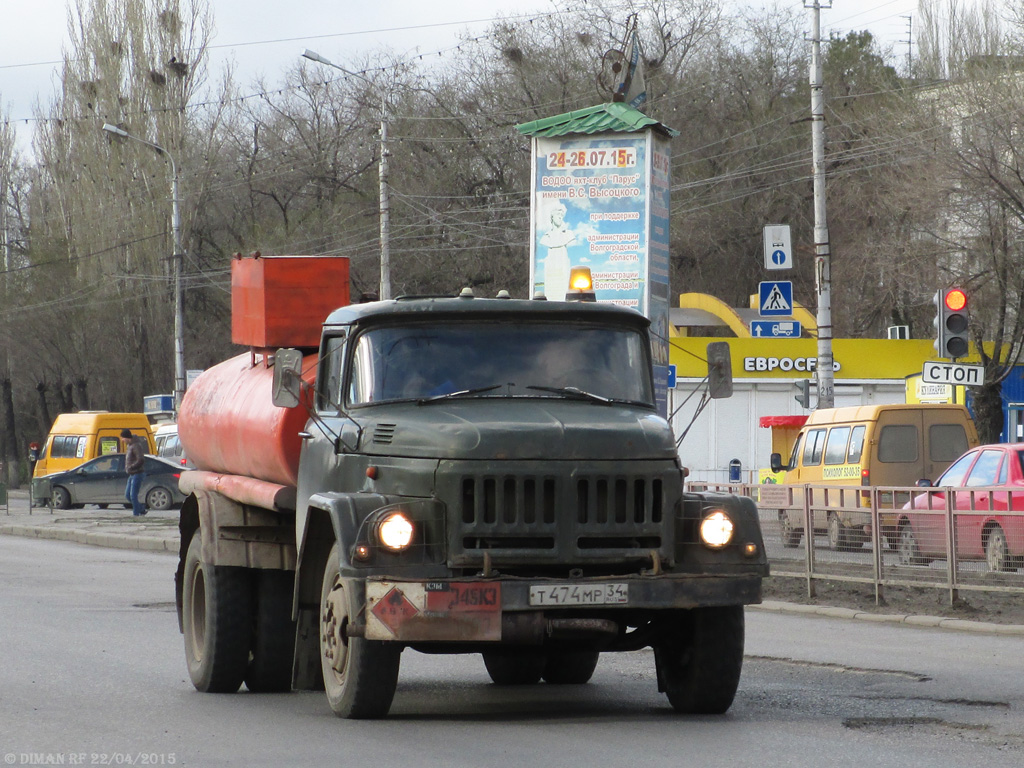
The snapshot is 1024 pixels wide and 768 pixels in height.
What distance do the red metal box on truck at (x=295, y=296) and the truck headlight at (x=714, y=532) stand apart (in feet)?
10.5

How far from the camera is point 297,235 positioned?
53.1 meters

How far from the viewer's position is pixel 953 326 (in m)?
18.6

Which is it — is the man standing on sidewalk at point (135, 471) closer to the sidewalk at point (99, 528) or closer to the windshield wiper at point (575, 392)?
the sidewalk at point (99, 528)

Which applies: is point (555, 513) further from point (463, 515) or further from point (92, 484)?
point (92, 484)

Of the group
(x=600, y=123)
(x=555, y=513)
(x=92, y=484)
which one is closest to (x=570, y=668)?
(x=555, y=513)

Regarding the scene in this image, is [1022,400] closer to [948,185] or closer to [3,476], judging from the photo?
[948,185]

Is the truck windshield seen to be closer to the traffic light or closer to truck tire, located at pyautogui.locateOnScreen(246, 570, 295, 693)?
truck tire, located at pyautogui.locateOnScreen(246, 570, 295, 693)

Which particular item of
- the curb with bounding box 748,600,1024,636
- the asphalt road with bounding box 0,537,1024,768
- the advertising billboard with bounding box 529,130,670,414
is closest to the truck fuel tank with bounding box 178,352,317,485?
the asphalt road with bounding box 0,537,1024,768

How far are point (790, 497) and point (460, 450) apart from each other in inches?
372

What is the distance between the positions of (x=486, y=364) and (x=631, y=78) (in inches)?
503

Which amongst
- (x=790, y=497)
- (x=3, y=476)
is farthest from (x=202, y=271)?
(x=790, y=497)

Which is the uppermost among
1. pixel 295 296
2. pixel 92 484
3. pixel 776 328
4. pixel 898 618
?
pixel 295 296

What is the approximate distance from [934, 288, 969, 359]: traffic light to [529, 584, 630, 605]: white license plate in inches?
454

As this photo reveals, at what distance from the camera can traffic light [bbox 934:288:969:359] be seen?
18484 millimetres
